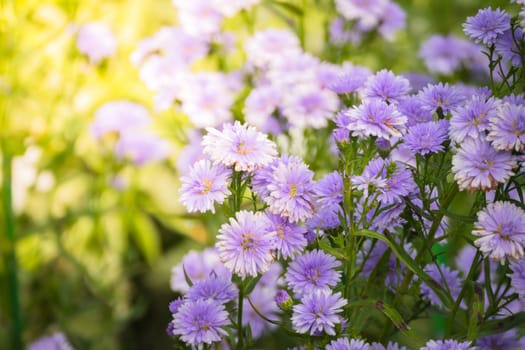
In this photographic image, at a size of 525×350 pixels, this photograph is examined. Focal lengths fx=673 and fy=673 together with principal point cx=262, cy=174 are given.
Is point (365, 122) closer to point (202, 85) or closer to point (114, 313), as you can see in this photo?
point (202, 85)

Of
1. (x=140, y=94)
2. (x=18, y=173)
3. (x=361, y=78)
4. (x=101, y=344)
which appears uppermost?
(x=140, y=94)

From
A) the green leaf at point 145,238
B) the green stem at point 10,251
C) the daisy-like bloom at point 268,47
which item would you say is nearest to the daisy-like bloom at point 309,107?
the daisy-like bloom at point 268,47

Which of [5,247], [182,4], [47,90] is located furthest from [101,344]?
[182,4]

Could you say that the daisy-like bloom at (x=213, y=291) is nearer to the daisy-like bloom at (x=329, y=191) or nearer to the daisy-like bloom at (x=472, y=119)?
the daisy-like bloom at (x=329, y=191)

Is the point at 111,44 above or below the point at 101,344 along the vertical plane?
above

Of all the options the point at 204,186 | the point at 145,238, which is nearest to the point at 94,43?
the point at 145,238

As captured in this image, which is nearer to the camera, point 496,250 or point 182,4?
point 496,250

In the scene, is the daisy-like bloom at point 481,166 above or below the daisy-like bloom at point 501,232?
above
